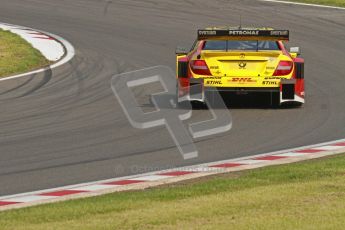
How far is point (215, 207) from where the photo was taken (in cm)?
1052

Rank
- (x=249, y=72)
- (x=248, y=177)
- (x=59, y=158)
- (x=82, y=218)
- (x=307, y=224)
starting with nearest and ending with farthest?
1. (x=307, y=224)
2. (x=82, y=218)
3. (x=248, y=177)
4. (x=59, y=158)
5. (x=249, y=72)

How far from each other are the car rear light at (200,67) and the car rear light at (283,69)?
1.10 metres

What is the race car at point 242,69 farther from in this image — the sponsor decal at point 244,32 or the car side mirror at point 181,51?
the car side mirror at point 181,51

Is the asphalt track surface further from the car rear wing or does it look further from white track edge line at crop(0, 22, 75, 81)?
the car rear wing

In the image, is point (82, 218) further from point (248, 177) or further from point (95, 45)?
point (95, 45)

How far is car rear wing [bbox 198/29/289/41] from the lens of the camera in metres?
18.7

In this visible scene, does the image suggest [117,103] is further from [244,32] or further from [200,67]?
[244,32]

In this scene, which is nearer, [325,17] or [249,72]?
[249,72]

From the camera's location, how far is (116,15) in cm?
3375

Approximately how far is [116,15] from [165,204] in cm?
2324

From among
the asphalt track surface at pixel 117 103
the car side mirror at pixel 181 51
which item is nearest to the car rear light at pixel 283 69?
the asphalt track surface at pixel 117 103

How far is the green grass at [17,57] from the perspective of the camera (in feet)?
75.4

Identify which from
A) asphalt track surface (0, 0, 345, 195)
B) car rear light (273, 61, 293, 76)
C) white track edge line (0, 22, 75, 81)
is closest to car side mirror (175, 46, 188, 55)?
asphalt track surface (0, 0, 345, 195)

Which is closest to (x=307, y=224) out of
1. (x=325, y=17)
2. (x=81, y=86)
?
(x=81, y=86)
